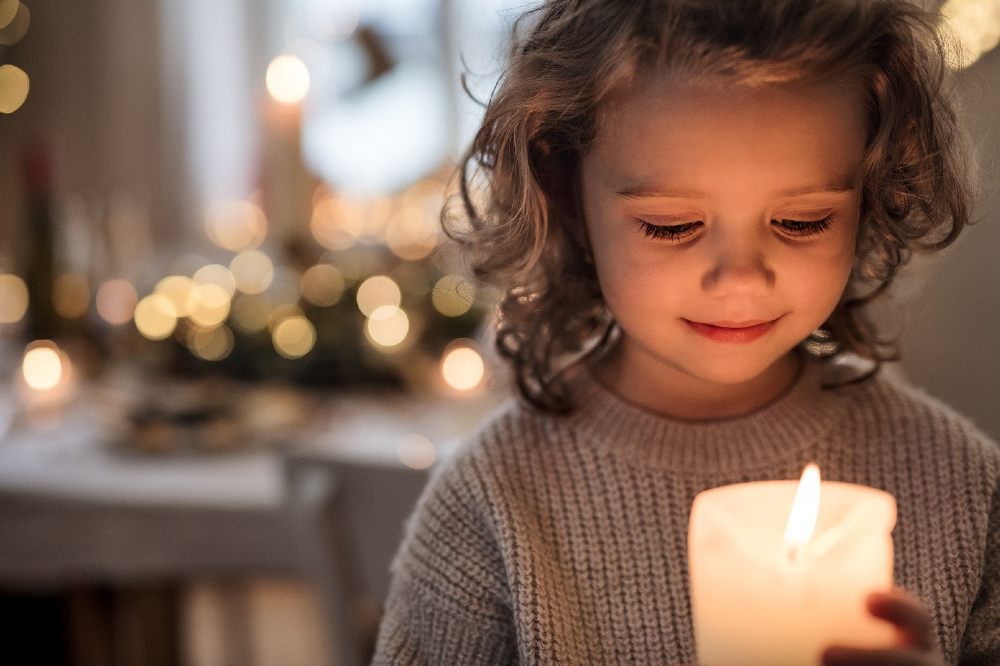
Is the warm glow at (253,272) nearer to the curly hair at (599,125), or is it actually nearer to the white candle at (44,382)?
the white candle at (44,382)

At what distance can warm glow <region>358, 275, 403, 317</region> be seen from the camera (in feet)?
7.22

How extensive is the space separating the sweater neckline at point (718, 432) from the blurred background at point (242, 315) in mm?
182

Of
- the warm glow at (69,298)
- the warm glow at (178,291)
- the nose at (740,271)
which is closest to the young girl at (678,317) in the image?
the nose at (740,271)

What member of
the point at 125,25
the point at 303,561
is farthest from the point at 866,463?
the point at 125,25

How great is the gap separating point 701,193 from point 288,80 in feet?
7.92

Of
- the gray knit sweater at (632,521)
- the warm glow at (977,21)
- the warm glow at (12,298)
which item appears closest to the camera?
the gray knit sweater at (632,521)

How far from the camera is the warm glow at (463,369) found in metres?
2.02

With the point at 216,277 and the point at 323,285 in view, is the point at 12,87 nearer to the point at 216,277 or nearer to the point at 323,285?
the point at 216,277

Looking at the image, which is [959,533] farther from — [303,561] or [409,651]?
[303,561]

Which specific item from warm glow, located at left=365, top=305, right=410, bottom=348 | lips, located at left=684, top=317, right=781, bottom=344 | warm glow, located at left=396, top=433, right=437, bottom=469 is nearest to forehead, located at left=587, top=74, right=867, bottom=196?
lips, located at left=684, top=317, right=781, bottom=344

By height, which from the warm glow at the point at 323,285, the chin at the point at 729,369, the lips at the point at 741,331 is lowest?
the warm glow at the point at 323,285

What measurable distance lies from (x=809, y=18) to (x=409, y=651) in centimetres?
A: 58

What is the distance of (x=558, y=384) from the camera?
39.0 inches

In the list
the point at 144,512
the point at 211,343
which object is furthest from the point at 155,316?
the point at 144,512
